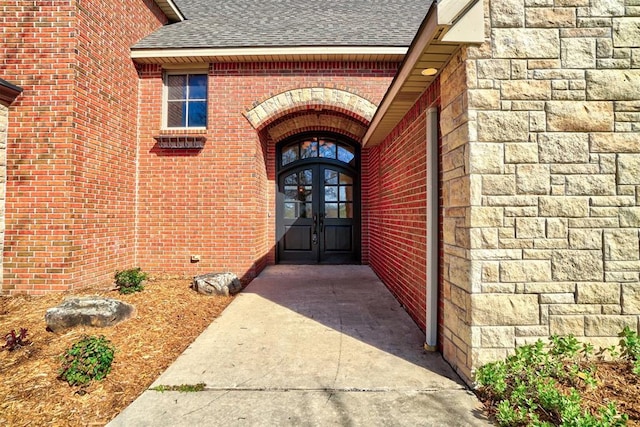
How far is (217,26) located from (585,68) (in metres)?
7.23

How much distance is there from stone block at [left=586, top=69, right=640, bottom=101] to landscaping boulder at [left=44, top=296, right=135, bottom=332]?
531 cm

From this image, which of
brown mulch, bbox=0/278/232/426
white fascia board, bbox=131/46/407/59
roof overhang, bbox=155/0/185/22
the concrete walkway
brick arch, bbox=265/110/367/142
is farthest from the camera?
brick arch, bbox=265/110/367/142

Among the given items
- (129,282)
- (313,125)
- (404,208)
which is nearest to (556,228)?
(404,208)

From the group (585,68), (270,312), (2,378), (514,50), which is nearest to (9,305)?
(2,378)

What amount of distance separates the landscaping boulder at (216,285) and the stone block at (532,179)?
14.6 ft

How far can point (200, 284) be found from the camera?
5305 millimetres

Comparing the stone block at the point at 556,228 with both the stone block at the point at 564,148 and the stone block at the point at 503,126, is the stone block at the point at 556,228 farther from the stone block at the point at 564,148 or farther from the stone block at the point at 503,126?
the stone block at the point at 503,126

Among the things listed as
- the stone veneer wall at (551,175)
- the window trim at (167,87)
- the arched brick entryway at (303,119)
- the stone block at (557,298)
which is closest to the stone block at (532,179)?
the stone veneer wall at (551,175)

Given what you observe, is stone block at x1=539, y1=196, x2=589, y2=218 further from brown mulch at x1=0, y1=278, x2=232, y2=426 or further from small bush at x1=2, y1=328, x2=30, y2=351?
small bush at x1=2, y1=328, x2=30, y2=351

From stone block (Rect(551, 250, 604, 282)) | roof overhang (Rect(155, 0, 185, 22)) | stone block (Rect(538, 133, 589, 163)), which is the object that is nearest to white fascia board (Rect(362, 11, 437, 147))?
stone block (Rect(538, 133, 589, 163))

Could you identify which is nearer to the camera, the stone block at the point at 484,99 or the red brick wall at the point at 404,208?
the stone block at the point at 484,99

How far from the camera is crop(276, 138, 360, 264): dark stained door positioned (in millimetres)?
8117

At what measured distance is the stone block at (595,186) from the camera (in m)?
2.49

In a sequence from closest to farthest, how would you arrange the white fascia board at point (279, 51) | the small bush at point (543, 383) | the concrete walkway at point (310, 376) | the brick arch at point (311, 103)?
the small bush at point (543, 383), the concrete walkway at point (310, 376), the white fascia board at point (279, 51), the brick arch at point (311, 103)
